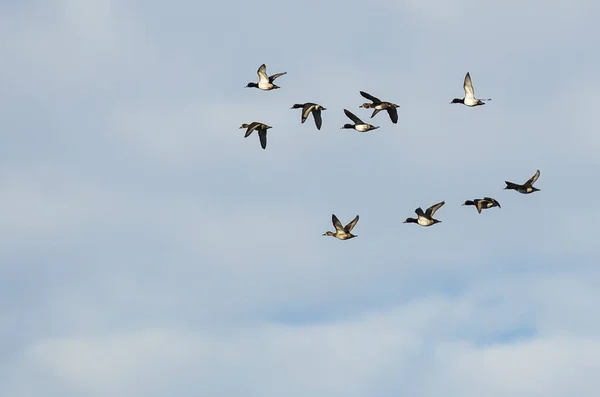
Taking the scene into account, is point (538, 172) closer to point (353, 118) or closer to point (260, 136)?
point (353, 118)

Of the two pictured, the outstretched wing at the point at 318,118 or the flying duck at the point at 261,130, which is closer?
the outstretched wing at the point at 318,118

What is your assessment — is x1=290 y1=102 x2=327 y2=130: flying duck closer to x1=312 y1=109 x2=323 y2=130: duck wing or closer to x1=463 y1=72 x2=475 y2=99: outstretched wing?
x1=312 y1=109 x2=323 y2=130: duck wing

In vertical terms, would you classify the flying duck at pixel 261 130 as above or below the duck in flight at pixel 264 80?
below

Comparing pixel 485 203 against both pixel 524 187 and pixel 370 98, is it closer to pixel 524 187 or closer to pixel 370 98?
pixel 524 187

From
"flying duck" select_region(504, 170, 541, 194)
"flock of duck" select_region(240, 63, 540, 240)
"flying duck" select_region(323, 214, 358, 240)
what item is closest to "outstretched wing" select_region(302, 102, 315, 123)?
"flock of duck" select_region(240, 63, 540, 240)

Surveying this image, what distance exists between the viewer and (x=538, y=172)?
86000 mm

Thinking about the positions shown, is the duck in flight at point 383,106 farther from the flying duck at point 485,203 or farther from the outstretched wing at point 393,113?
the flying duck at point 485,203

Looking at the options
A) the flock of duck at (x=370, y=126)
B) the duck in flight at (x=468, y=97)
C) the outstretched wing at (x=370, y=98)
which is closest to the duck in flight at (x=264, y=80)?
the flock of duck at (x=370, y=126)

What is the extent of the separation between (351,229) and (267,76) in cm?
1332

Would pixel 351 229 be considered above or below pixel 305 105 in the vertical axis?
below

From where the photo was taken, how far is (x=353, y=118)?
87.6 metres

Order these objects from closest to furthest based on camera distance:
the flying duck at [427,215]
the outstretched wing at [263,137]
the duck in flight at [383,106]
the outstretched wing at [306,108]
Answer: the outstretched wing at [306,108] → the duck in flight at [383,106] → the flying duck at [427,215] → the outstretched wing at [263,137]

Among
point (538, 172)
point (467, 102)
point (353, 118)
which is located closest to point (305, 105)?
point (353, 118)

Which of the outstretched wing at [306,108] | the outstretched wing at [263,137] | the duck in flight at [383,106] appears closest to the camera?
the outstretched wing at [306,108]
